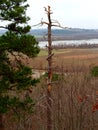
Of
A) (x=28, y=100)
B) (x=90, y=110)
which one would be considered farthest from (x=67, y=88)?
(x=28, y=100)

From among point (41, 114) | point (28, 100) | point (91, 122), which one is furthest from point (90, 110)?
point (28, 100)

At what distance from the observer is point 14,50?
14.0 meters

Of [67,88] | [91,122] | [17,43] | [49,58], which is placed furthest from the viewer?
[67,88]

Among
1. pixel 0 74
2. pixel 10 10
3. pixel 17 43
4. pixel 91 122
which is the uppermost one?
pixel 10 10

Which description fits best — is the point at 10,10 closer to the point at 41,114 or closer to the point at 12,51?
the point at 12,51

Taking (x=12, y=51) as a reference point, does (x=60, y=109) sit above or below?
below

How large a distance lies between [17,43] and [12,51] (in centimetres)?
34

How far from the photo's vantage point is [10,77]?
→ 13945 millimetres

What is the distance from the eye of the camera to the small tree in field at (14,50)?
13711 millimetres

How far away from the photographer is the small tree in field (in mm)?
13711

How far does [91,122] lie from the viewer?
21.3 meters

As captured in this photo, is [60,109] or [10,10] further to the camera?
[60,109]

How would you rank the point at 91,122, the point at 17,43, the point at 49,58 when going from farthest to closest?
the point at 91,122
the point at 17,43
the point at 49,58

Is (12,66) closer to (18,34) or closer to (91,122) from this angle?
(18,34)
